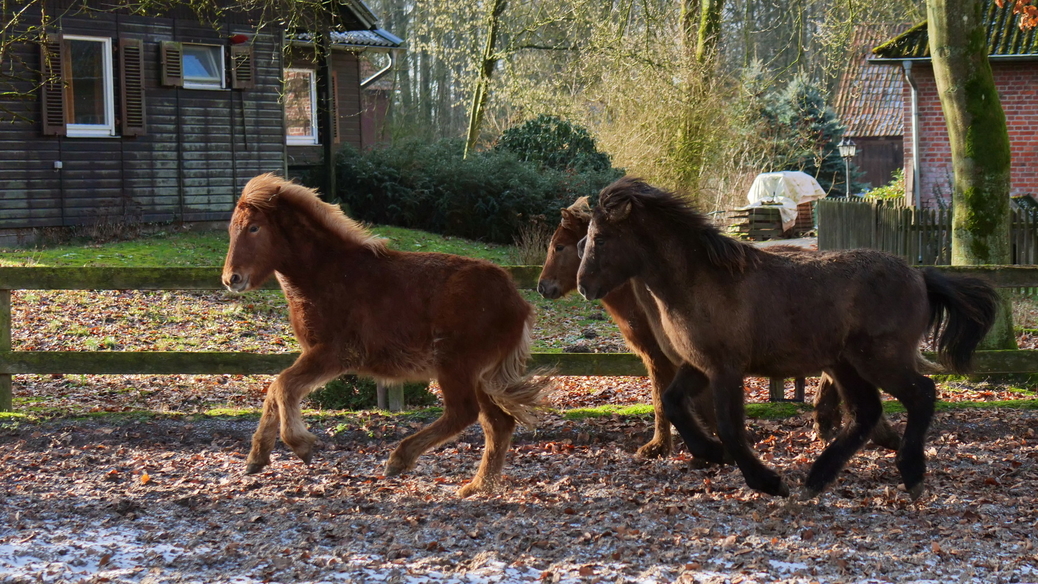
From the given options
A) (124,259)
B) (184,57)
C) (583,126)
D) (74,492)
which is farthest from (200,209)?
(74,492)

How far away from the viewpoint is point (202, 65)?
67.1ft

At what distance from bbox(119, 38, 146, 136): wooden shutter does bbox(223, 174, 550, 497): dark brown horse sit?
1400cm

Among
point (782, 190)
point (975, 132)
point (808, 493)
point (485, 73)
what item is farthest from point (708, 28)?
point (808, 493)

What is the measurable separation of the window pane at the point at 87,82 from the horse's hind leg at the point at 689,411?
15.9m

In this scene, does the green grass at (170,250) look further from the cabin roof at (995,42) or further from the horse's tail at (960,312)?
the horse's tail at (960,312)

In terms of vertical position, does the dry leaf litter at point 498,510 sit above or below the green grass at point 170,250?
below

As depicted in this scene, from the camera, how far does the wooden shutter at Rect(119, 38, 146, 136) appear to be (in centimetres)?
1875

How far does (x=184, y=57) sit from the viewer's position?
Result: 20.2 metres

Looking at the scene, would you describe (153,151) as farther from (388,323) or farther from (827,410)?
(827,410)

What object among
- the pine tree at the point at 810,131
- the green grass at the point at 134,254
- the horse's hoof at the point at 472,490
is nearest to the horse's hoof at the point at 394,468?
the horse's hoof at the point at 472,490

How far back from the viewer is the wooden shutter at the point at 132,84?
738 inches

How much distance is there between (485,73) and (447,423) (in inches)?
859

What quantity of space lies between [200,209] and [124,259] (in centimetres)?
485

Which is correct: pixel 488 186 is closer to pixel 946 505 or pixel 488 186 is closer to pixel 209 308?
pixel 209 308
